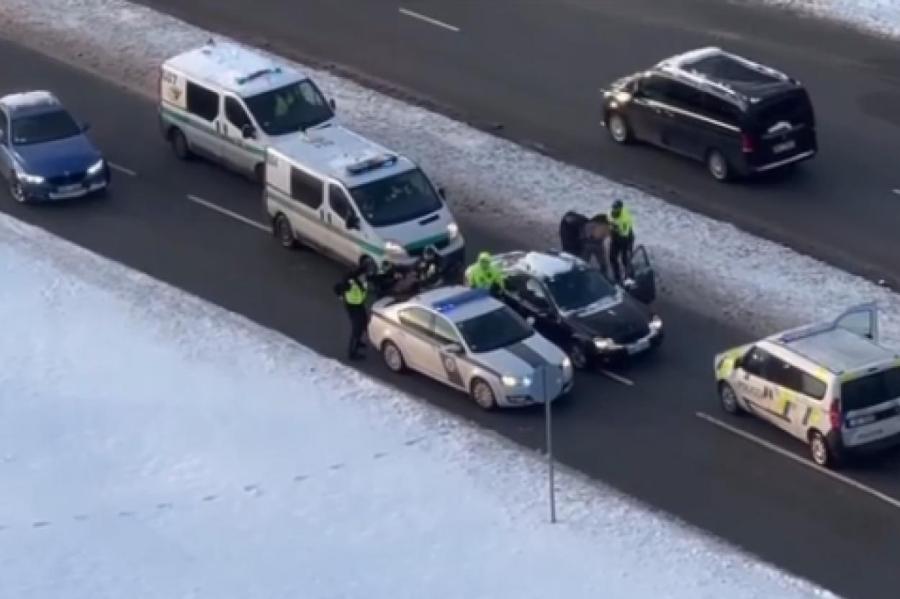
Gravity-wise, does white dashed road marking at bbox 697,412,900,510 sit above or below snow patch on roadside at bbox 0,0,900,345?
above

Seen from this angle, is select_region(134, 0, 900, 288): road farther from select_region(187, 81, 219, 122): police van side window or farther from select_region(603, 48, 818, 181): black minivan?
select_region(187, 81, 219, 122): police van side window

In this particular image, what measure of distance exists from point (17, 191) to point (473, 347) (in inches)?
427

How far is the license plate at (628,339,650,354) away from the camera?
3688cm

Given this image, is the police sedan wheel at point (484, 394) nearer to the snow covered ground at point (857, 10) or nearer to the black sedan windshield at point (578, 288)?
the black sedan windshield at point (578, 288)

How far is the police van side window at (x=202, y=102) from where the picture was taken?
43.6 meters

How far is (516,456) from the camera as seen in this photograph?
114 feet

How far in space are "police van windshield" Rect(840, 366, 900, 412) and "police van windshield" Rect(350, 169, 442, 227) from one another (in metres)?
8.67

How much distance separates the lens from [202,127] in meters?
44.0

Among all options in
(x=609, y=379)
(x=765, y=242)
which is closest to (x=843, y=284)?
(x=765, y=242)

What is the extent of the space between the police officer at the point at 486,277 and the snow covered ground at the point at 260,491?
93.8 inches

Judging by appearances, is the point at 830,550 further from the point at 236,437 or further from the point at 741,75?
the point at 741,75

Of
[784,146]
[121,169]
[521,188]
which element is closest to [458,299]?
[521,188]

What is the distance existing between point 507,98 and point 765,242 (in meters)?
7.39

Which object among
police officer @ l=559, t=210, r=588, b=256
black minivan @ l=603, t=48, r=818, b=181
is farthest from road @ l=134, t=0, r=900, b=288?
police officer @ l=559, t=210, r=588, b=256
